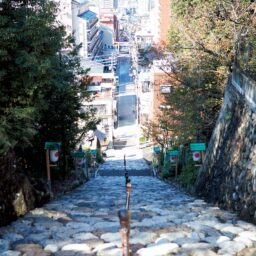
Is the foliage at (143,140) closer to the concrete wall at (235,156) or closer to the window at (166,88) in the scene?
the window at (166,88)

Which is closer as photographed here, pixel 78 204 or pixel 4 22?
pixel 4 22

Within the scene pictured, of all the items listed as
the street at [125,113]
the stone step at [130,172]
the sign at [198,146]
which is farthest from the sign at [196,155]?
the street at [125,113]

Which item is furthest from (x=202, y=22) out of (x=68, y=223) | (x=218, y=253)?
(x=218, y=253)

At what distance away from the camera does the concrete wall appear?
294 inches

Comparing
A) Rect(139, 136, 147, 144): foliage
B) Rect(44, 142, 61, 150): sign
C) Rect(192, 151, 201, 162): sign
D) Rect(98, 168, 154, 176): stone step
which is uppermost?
Rect(44, 142, 61, 150): sign

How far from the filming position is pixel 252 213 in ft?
22.0

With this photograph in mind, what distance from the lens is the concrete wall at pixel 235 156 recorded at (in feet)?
24.5

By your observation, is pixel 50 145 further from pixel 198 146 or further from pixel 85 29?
pixel 85 29

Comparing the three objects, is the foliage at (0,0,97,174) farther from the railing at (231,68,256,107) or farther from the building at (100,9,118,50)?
the building at (100,9,118,50)

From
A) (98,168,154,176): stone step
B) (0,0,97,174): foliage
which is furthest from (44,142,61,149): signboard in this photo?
(98,168,154,176): stone step

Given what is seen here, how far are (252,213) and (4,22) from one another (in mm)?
5429

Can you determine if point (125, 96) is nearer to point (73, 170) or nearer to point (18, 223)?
point (73, 170)

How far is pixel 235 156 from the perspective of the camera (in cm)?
884

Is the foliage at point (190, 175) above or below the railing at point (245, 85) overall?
below
